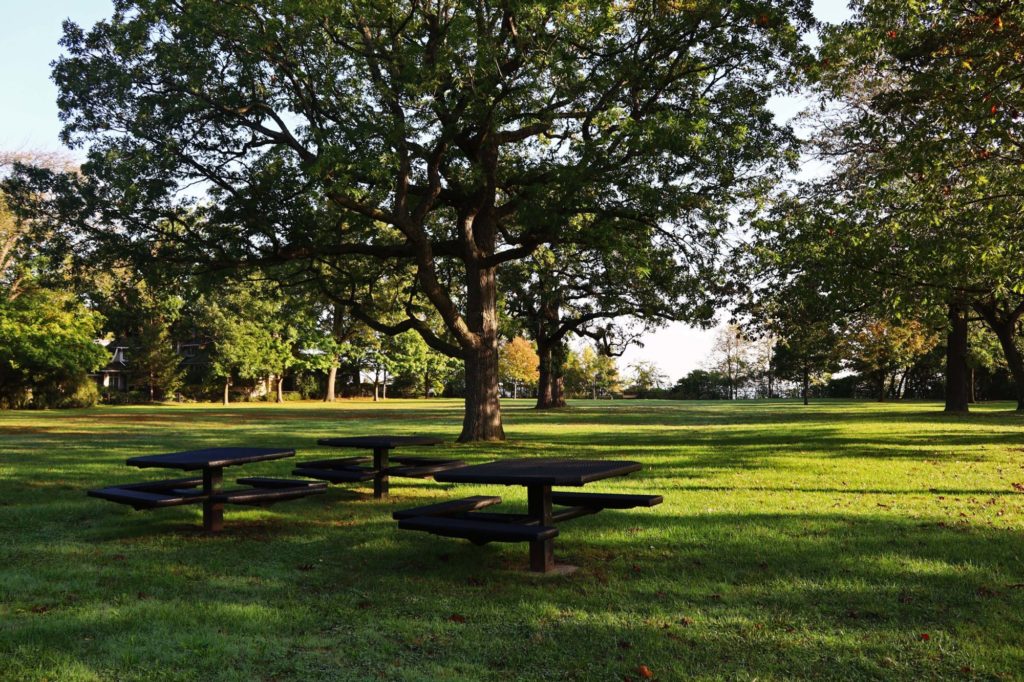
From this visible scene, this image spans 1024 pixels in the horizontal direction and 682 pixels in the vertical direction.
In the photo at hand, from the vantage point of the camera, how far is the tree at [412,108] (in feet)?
46.4

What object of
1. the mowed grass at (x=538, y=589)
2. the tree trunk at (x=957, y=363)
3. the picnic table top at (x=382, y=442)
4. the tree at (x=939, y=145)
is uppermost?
the tree at (x=939, y=145)

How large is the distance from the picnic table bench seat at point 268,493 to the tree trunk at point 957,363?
2949 centimetres

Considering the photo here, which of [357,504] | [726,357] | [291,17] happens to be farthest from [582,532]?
[726,357]

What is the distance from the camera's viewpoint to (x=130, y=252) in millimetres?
16562

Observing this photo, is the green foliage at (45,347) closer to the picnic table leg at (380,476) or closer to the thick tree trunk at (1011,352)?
the picnic table leg at (380,476)

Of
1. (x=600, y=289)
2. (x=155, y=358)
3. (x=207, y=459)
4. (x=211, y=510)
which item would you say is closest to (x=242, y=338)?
(x=155, y=358)

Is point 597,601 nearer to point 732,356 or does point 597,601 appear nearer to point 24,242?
point 24,242

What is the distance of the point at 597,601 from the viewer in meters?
5.11

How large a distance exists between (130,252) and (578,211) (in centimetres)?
993

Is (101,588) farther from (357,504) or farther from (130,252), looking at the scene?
(130,252)

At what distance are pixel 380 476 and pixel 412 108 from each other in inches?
352

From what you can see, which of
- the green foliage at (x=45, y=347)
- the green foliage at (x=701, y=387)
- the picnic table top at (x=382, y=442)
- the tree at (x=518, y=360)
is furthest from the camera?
the green foliage at (x=701, y=387)

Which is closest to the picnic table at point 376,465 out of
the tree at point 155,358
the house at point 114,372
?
the tree at point 155,358

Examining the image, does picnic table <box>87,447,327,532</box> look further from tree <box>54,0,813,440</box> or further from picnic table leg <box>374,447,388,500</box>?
tree <box>54,0,813,440</box>
